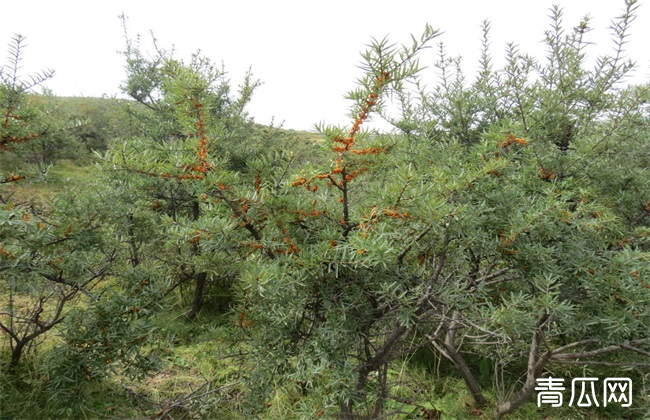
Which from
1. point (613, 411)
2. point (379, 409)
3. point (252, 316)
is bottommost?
point (613, 411)

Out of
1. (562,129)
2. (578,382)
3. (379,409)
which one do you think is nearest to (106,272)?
(379,409)

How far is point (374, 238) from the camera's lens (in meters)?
1.20

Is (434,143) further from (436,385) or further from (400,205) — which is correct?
(436,385)

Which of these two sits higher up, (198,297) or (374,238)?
(374,238)

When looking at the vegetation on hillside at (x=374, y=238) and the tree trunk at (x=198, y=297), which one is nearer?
the vegetation on hillside at (x=374, y=238)

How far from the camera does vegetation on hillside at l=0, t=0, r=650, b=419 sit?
1364 millimetres

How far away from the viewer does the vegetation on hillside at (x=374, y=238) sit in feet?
4.48

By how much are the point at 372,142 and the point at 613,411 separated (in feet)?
11.6

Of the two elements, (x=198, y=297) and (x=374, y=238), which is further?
(x=198, y=297)

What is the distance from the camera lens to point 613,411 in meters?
3.22

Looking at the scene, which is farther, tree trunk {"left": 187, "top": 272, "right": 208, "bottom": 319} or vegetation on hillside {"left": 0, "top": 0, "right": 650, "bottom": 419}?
tree trunk {"left": 187, "top": 272, "right": 208, "bottom": 319}

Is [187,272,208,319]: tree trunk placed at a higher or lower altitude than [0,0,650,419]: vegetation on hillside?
lower

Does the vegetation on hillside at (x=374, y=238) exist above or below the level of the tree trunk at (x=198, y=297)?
above

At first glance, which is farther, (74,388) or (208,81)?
(74,388)
